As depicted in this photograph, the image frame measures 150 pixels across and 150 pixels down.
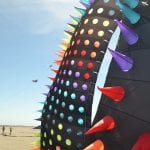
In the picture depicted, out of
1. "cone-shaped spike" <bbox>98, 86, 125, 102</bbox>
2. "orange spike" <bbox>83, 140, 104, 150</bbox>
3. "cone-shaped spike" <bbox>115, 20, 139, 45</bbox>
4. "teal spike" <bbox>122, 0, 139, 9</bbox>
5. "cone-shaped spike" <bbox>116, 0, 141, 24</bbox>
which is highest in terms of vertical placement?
"teal spike" <bbox>122, 0, 139, 9</bbox>

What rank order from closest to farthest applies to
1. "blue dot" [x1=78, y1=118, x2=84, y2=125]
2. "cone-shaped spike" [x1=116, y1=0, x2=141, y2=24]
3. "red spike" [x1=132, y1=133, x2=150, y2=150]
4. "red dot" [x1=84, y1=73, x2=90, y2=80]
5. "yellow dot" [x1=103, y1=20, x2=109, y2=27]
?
1. "red spike" [x1=132, y1=133, x2=150, y2=150]
2. "cone-shaped spike" [x1=116, y1=0, x2=141, y2=24]
3. "blue dot" [x1=78, y1=118, x2=84, y2=125]
4. "red dot" [x1=84, y1=73, x2=90, y2=80]
5. "yellow dot" [x1=103, y1=20, x2=109, y2=27]

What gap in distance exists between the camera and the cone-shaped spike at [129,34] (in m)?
4.33

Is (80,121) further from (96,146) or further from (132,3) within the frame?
(132,3)

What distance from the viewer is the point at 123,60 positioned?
4.20 metres

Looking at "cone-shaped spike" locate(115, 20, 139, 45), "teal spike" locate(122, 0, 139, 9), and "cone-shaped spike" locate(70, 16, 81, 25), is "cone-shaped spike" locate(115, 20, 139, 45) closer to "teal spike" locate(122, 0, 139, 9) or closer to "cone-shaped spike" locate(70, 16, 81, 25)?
"teal spike" locate(122, 0, 139, 9)

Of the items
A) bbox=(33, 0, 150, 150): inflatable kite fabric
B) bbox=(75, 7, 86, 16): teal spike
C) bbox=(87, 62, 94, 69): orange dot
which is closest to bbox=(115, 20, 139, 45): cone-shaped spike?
bbox=(33, 0, 150, 150): inflatable kite fabric

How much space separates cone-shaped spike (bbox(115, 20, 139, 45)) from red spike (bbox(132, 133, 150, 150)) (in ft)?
3.43

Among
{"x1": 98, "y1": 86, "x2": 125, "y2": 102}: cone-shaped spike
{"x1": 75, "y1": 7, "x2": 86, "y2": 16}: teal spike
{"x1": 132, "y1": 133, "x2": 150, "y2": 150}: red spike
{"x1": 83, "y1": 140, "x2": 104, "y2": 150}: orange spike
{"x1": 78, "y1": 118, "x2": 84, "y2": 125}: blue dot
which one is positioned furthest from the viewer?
{"x1": 75, "y1": 7, "x2": 86, "y2": 16}: teal spike

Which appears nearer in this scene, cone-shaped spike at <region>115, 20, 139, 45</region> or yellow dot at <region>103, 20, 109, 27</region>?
cone-shaped spike at <region>115, 20, 139, 45</region>

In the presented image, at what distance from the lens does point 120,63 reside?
423 centimetres

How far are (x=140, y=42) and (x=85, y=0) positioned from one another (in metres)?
1.80

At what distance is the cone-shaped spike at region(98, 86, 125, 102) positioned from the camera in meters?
4.14

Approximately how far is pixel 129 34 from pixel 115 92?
2.21 feet

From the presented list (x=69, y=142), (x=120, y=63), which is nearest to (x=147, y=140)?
(x=120, y=63)
